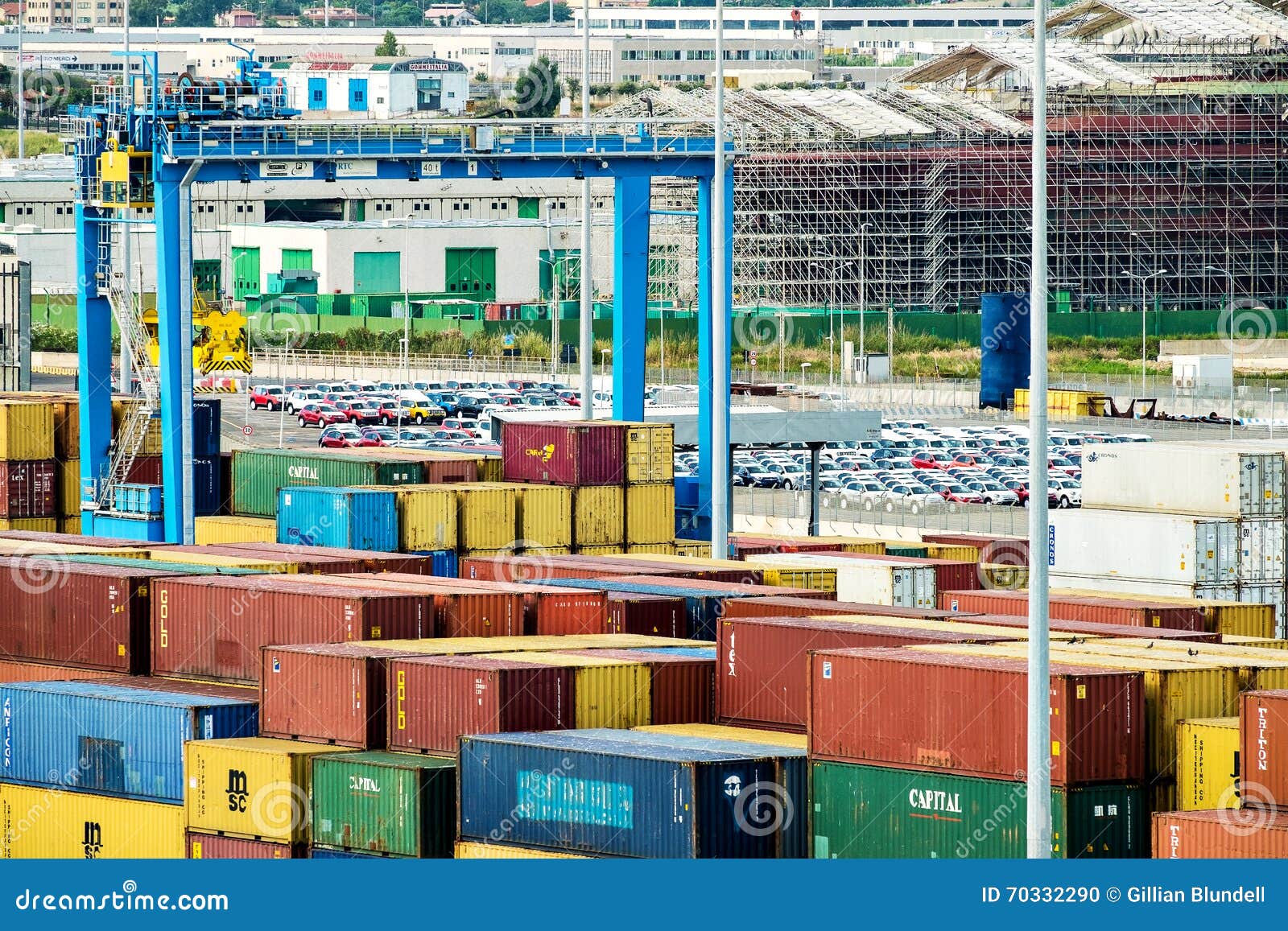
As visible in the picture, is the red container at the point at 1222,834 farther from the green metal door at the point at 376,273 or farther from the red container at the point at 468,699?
the green metal door at the point at 376,273

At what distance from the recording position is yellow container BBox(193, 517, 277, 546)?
5050 cm

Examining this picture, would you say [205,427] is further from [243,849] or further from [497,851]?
[497,851]

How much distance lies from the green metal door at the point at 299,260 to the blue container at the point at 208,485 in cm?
9537

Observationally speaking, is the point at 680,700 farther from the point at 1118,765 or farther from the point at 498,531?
the point at 498,531

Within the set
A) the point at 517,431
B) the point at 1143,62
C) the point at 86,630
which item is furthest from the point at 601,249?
the point at 86,630

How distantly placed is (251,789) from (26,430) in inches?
985

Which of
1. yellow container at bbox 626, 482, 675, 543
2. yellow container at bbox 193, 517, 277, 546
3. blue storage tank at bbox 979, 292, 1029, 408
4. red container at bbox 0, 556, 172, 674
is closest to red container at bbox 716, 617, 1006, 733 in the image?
red container at bbox 0, 556, 172, 674

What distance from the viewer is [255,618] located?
35344 millimetres

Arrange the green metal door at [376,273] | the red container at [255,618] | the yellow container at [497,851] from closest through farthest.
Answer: the yellow container at [497,851] → the red container at [255,618] → the green metal door at [376,273]

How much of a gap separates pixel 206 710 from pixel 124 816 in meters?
1.84

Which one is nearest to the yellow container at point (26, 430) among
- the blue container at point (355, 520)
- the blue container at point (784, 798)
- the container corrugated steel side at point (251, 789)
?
the blue container at point (355, 520)

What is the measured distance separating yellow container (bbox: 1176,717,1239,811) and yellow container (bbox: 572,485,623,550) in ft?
74.6

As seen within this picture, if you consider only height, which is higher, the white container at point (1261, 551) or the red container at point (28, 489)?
the red container at point (28, 489)

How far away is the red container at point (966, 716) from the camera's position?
26.5 m
